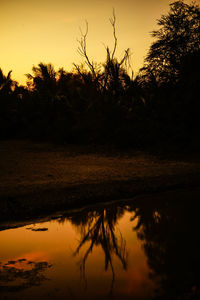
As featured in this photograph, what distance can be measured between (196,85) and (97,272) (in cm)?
1156

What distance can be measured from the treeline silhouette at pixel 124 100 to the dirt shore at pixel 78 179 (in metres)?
3.56

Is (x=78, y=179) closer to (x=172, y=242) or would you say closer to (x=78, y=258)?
(x=78, y=258)

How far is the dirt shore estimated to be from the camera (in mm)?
5454

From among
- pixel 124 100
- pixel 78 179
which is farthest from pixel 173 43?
pixel 78 179

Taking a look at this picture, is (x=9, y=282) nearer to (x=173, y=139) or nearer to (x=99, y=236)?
(x=99, y=236)

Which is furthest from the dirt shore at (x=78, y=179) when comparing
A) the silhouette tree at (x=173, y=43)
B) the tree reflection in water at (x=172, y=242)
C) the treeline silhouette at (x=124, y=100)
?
the silhouette tree at (x=173, y=43)

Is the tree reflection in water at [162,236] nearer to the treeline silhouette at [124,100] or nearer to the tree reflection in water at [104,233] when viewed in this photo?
the tree reflection in water at [104,233]

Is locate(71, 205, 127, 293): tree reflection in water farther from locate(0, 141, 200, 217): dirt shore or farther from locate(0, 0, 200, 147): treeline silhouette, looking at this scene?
locate(0, 0, 200, 147): treeline silhouette

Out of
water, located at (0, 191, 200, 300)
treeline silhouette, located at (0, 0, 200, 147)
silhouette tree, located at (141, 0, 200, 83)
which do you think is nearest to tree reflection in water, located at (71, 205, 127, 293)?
water, located at (0, 191, 200, 300)

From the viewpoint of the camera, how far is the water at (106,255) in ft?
8.76

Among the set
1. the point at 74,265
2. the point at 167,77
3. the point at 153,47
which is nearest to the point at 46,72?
the point at 153,47

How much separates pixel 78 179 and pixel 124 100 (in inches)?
434

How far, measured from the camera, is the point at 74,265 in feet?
10.6

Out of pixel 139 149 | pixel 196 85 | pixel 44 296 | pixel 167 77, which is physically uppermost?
pixel 167 77
